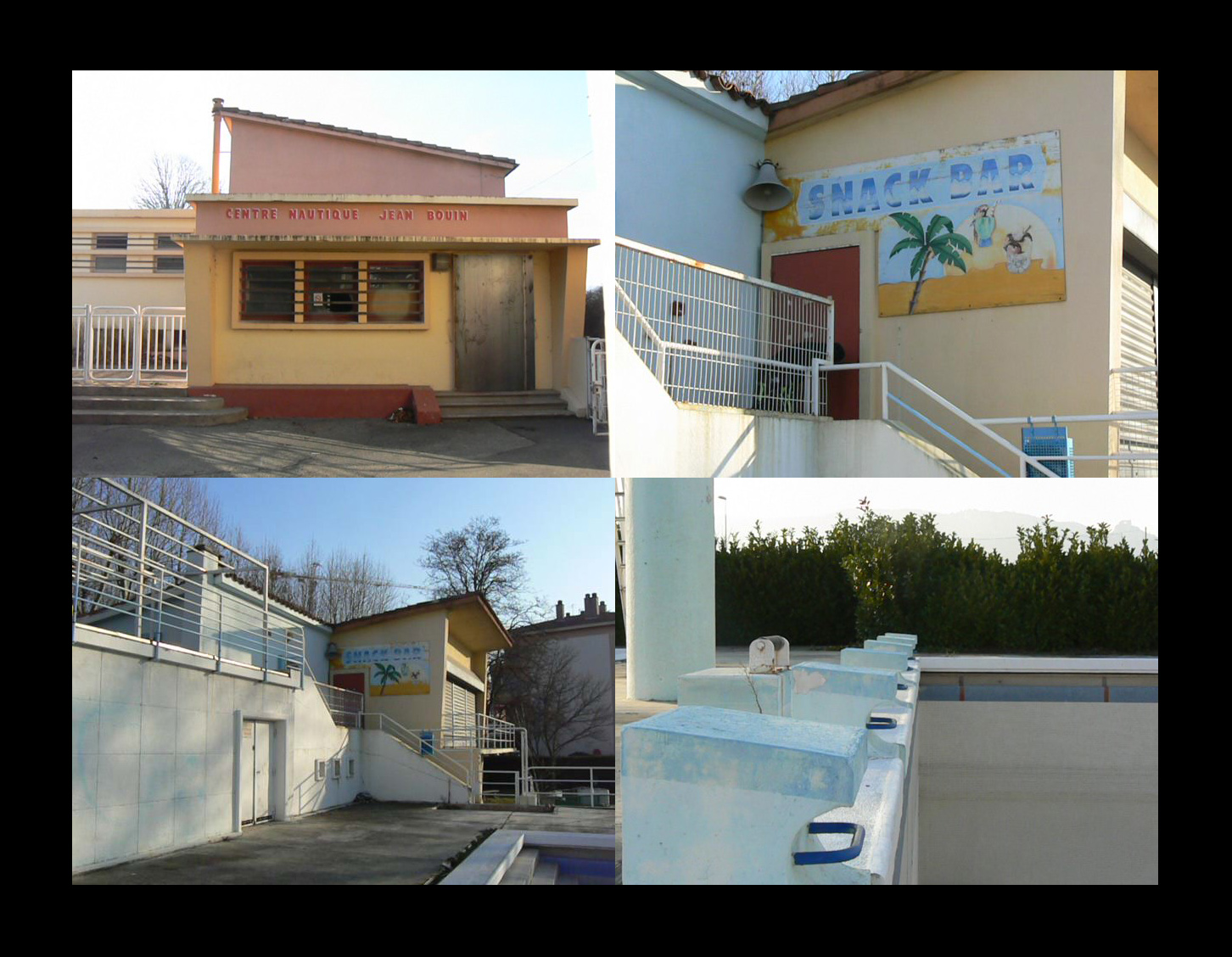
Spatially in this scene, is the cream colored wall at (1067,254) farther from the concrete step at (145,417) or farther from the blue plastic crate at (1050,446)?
the concrete step at (145,417)

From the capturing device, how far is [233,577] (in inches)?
370

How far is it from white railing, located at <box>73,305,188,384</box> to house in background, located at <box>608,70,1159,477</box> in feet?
13.5

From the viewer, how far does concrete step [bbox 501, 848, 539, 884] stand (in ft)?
21.2

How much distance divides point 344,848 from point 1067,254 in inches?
291

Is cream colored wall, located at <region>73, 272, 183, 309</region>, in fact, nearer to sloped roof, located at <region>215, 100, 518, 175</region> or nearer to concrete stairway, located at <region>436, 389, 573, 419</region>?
sloped roof, located at <region>215, 100, 518, 175</region>

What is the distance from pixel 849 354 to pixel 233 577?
6.30 metres

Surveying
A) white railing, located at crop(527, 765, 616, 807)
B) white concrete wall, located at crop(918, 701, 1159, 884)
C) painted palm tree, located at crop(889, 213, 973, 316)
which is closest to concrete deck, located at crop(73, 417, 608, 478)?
painted palm tree, located at crop(889, 213, 973, 316)

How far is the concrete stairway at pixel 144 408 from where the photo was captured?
18.0 feet

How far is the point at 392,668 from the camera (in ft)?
38.3

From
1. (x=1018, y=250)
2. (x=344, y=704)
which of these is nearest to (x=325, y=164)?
(x=344, y=704)

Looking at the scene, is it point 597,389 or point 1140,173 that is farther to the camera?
point 1140,173

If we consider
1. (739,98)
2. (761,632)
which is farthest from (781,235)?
(761,632)

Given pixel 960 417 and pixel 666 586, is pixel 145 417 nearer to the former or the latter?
pixel 666 586

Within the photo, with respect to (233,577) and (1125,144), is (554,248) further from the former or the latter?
(1125,144)
